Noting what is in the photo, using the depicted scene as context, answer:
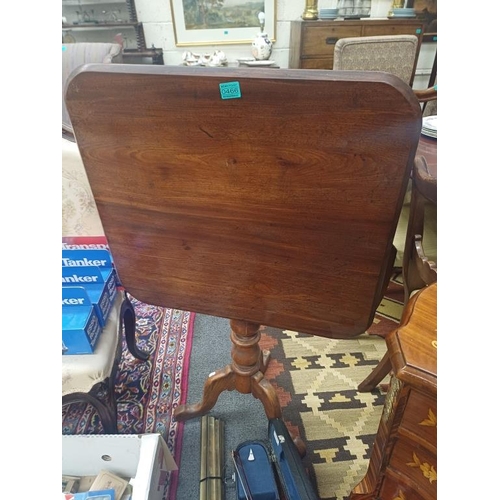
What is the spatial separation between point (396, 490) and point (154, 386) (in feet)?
3.22

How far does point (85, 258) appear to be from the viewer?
111 centimetres

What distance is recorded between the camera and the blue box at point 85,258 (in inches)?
42.6

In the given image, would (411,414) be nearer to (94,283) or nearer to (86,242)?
(94,283)

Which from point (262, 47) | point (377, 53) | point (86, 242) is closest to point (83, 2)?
point (262, 47)

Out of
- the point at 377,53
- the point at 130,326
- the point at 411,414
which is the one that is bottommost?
the point at 130,326

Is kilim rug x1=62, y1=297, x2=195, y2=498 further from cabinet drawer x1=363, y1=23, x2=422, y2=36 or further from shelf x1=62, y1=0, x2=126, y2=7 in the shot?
shelf x1=62, y1=0, x2=126, y2=7

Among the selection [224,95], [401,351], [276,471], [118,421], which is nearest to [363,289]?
[401,351]

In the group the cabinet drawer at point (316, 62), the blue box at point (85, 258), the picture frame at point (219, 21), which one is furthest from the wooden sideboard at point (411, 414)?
the picture frame at point (219, 21)

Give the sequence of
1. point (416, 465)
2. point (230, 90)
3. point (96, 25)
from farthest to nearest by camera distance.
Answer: point (96, 25), point (416, 465), point (230, 90)

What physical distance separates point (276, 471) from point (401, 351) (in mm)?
733

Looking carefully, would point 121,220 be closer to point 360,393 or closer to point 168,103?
point 168,103

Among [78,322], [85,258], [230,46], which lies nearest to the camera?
[78,322]

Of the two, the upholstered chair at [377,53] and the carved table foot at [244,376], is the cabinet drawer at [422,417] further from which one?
the upholstered chair at [377,53]
